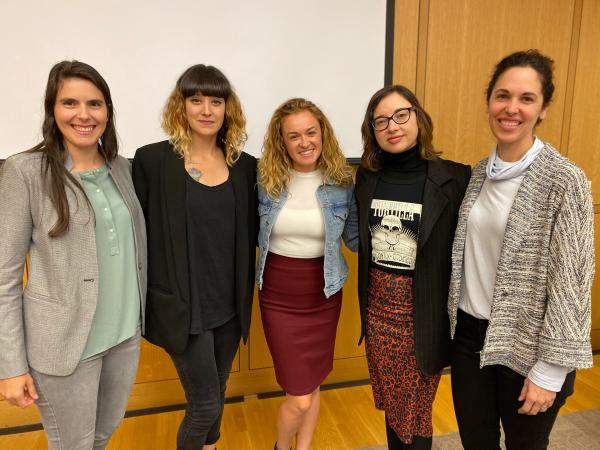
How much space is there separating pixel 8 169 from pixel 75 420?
2.46 feet

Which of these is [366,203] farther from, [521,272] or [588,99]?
[588,99]

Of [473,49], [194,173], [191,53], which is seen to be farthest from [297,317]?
[473,49]

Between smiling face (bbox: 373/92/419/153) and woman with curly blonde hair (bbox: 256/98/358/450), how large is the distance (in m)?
0.27

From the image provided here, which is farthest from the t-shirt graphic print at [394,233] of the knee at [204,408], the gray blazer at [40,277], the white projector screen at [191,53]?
the white projector screen at [191,53]

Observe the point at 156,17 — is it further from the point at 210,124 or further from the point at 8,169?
the point at 8,169

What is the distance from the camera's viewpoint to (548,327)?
3.84 feet

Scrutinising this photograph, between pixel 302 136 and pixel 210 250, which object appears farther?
pixel 302 136

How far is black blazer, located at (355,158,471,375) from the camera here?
150cm

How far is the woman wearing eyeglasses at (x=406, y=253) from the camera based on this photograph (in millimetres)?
1511

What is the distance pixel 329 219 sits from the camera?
68.0 inches

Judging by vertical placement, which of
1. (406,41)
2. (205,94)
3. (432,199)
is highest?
(406,41)

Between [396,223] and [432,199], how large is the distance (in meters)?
0.15

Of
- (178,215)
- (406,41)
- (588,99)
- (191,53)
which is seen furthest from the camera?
(588,99)

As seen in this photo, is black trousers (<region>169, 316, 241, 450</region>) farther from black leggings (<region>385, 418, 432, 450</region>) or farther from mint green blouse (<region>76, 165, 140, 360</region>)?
black leggings (<region>385, 418, 432, 450</region>)
